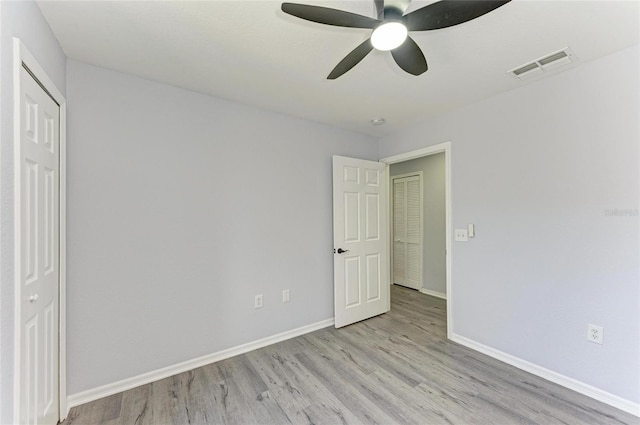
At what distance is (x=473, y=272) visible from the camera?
2686 mm

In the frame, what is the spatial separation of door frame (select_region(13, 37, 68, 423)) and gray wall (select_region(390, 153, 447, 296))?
439 centimetres

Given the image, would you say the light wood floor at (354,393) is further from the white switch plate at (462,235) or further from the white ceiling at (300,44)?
the white ceiling at (300,44)

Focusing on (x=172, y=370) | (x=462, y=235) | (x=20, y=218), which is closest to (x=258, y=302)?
(x=172, y=370)

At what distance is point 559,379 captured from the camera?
82.4 inches

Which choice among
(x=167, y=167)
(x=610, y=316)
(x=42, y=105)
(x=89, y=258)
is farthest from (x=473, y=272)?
(x=42, y=105)

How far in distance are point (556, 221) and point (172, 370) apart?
10.9 feet

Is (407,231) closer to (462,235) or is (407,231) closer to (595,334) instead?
(462,235)

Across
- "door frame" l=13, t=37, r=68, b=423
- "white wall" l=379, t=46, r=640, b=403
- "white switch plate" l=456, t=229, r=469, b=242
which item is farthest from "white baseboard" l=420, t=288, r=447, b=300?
"door frame" l=13, t=37, r=68, b=423

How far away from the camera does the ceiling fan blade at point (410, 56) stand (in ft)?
4.66

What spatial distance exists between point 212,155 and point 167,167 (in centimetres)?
39

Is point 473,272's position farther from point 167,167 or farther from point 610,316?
point 167,167

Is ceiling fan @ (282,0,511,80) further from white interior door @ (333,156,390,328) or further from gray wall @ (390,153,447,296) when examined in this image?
gray wall @ (390,153,447,296)

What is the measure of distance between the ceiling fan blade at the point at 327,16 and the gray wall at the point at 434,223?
3.46 meters

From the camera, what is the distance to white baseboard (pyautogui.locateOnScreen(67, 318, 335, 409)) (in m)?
1.91
